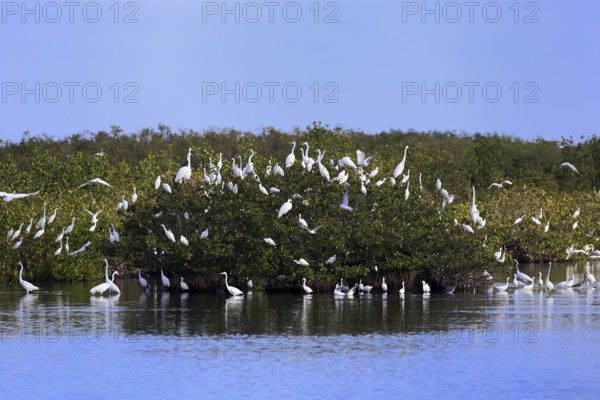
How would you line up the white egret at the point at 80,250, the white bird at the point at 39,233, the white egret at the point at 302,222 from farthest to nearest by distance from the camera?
the white bird at the point at 39,233, the white egret at the point at 80,250, the white egret at the point at 302,222

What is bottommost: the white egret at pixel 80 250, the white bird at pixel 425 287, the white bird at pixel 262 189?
the white bird at pixel 425 287

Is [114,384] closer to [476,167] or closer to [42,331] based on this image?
[42,331]

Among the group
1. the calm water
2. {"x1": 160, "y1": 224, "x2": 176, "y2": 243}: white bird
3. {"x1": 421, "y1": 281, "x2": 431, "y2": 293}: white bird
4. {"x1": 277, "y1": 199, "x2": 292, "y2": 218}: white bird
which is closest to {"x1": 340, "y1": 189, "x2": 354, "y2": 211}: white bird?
{"x1": 277, "y1": 199, "x2": 292, "y2": 218}: white bird

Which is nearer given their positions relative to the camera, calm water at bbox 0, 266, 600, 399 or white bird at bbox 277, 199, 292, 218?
calm water at bbox 0, 266, 600, 399

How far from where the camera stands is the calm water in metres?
15.9

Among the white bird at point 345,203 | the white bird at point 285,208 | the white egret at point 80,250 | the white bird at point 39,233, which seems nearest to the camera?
the white bird at point 285,208

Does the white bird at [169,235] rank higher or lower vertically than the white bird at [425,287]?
higher

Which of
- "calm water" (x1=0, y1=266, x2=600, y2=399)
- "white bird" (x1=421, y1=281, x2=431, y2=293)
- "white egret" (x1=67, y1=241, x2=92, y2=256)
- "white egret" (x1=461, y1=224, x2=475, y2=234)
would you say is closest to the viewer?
"calm water" (x1=0, y1=266, x2=600, y2=399)

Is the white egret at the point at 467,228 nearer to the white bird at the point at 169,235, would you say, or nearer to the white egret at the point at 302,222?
the white egret at the point at 302,222

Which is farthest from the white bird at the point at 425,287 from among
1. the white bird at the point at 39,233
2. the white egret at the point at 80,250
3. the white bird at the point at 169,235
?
the white bird at the point at 39,233

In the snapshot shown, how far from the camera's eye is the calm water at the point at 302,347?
15.9m

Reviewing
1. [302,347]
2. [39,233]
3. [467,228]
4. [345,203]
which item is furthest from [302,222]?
[302,347]

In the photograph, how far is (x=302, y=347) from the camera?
1925cm

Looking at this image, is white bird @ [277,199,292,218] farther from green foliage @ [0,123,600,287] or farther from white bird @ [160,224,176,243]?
white bird @ [160,224,176,243]
